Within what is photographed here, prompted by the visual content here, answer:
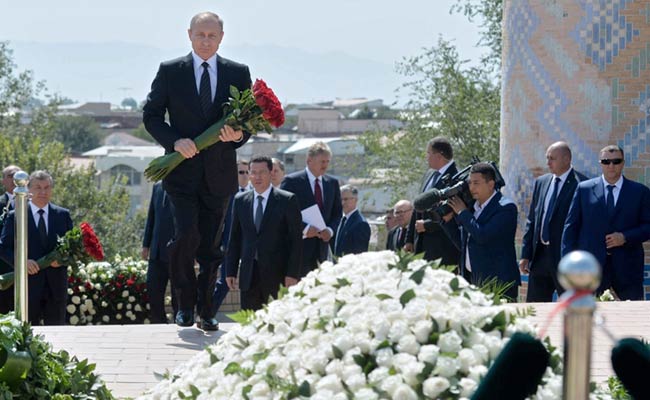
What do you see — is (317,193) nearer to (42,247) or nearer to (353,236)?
(353,236)

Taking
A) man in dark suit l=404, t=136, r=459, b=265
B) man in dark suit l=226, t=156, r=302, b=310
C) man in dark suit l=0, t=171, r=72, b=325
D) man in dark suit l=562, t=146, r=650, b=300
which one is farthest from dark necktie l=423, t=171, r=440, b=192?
man in dark suit l=0, t=171, r=72, b=325

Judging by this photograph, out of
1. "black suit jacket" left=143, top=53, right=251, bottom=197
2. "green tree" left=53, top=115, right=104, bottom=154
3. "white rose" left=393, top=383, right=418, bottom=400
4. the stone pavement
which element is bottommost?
"green tree" left=53, top=115, right=104, bottom=154

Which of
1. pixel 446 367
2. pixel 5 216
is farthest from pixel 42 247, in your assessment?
pixel 446 367

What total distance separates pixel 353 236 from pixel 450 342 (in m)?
9.35

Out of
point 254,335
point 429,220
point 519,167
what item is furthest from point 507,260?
point 254,335

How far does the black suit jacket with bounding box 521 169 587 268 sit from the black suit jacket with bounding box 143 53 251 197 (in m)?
4.12

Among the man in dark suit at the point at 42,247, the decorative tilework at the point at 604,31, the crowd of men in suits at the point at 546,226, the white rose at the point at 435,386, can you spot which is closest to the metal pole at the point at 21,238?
the man in dark suit at the point at 42,247

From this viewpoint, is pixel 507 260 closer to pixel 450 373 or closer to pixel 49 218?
pixel 49 218

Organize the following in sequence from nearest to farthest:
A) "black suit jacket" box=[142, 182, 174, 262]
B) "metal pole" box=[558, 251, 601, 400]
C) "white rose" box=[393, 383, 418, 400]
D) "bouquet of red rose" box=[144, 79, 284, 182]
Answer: "metal pole" box=[558, 251, 601, 400]
"white rose" box=[393, 383, 418, 400]
"bouquet of red rose" box=[144, 79, 284, 182]
"black suit jacket" box=[142, 182, 174, 262]

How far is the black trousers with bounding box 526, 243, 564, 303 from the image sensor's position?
11547mm

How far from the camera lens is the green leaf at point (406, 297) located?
399cm

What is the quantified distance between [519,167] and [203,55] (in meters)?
6.24

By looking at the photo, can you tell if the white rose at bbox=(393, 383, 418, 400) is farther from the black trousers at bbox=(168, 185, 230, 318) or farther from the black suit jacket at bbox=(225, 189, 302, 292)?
the black suit jacket at bbox=(225, 189, 302, 292)

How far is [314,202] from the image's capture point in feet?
41.0
